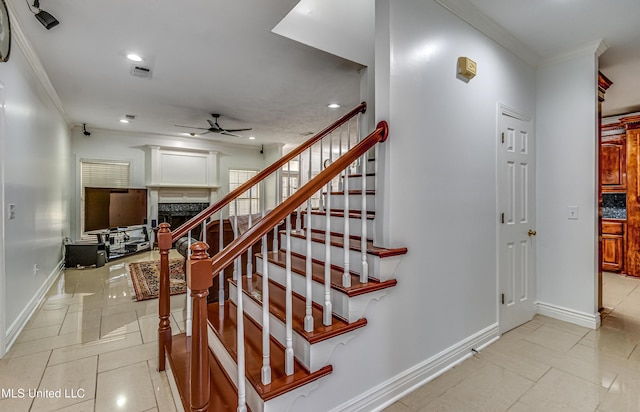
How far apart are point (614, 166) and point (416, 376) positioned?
17.4ft

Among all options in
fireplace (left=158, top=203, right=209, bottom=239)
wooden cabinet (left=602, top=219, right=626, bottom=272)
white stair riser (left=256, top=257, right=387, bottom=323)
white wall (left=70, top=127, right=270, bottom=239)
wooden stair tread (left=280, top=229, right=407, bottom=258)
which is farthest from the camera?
fireplace (left=158, top=203, right=209, bottom=239)

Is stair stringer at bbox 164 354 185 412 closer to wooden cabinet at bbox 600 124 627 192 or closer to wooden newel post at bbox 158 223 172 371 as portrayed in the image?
wooden newel post at bbox 158 223 172 371

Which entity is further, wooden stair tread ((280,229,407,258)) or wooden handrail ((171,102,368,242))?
wooden handrail ((171,102,368,242))

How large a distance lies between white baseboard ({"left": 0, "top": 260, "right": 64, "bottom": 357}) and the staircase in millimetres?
1514

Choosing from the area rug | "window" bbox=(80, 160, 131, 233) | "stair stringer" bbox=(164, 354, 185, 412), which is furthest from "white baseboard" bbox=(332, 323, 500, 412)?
"window" bbox=(80, 160, 131, 233)

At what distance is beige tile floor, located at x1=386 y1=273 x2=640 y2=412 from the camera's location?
1.74 metres

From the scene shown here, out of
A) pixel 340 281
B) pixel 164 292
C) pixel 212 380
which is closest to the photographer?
pixel 212 380

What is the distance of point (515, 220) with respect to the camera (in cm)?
278

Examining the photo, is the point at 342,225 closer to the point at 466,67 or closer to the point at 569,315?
the point at 466,67

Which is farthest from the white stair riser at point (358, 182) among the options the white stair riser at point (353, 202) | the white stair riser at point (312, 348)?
the white stair riser at point (312, 348)

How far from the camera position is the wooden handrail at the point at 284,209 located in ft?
3.93

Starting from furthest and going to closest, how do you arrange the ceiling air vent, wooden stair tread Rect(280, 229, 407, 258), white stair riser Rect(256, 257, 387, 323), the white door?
the ceiling air vent, the white door, wooden stair tread Rect(280, 229, 407, 258), white stair riser Rect(256, 257, 387, 323)

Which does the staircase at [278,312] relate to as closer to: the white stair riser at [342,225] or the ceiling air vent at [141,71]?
the white stair riser at [342,225]

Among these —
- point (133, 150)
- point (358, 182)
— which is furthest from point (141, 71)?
point (133, 150)
